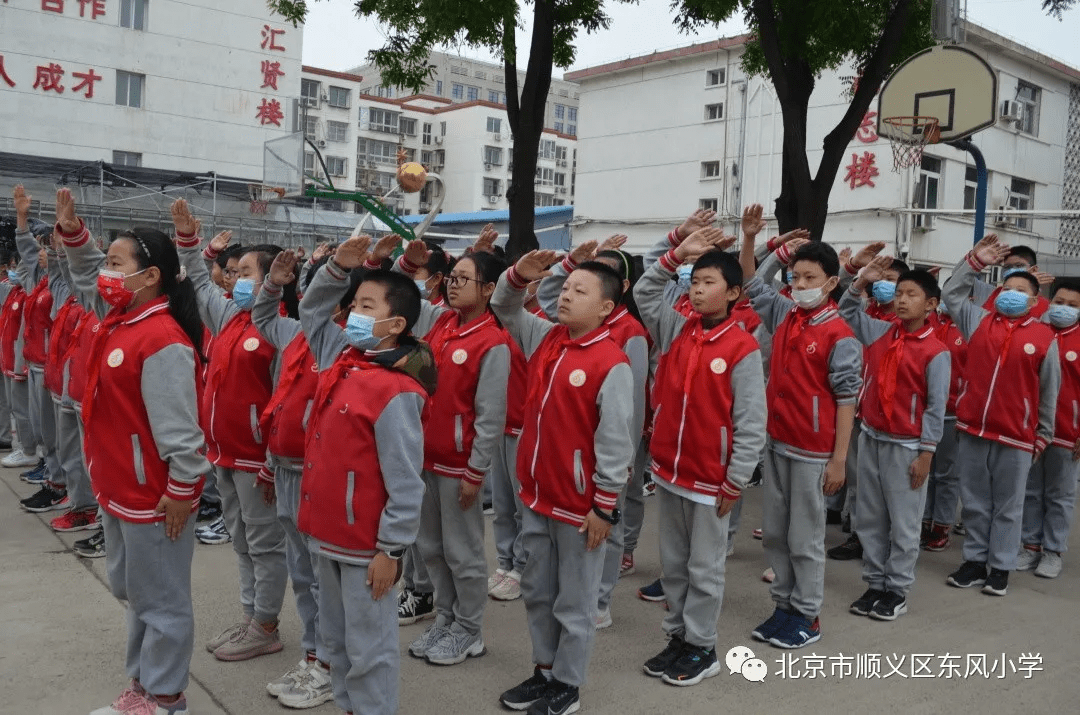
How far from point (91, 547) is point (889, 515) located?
4.68 metres

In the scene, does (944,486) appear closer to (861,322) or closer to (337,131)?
(861,322)

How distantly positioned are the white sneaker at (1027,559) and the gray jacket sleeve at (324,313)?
4.66 meters

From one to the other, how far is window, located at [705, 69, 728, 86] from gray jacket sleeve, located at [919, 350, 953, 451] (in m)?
18.3

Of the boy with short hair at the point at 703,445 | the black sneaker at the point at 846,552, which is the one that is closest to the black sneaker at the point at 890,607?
the black sneaker at the point at 846,552

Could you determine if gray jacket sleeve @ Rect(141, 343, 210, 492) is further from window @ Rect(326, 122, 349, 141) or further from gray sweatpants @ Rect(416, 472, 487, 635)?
window @ Rect(326, 122, 349, 141)

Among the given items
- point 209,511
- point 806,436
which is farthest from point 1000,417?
point 209,511

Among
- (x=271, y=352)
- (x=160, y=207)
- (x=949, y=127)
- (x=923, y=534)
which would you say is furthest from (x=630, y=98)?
(x=271, y=352)

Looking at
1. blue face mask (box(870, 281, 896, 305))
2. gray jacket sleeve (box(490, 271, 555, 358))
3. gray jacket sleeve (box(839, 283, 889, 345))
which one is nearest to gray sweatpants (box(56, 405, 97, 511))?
gray jacket sleeve (box(490, 271, 555, 358))

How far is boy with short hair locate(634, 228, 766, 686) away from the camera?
4027 mm

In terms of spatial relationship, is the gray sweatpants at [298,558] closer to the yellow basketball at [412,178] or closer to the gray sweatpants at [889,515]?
the gray sweatpants at [889,515]

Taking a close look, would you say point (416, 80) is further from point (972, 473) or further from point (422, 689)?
point (422, 689)

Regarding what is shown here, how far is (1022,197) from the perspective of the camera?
68.0 feet

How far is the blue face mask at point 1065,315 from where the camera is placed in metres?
6.16

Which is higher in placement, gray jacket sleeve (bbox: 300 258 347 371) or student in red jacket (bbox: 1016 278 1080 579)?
gray jacket sleeve (bbox: 300 258 347 371)
